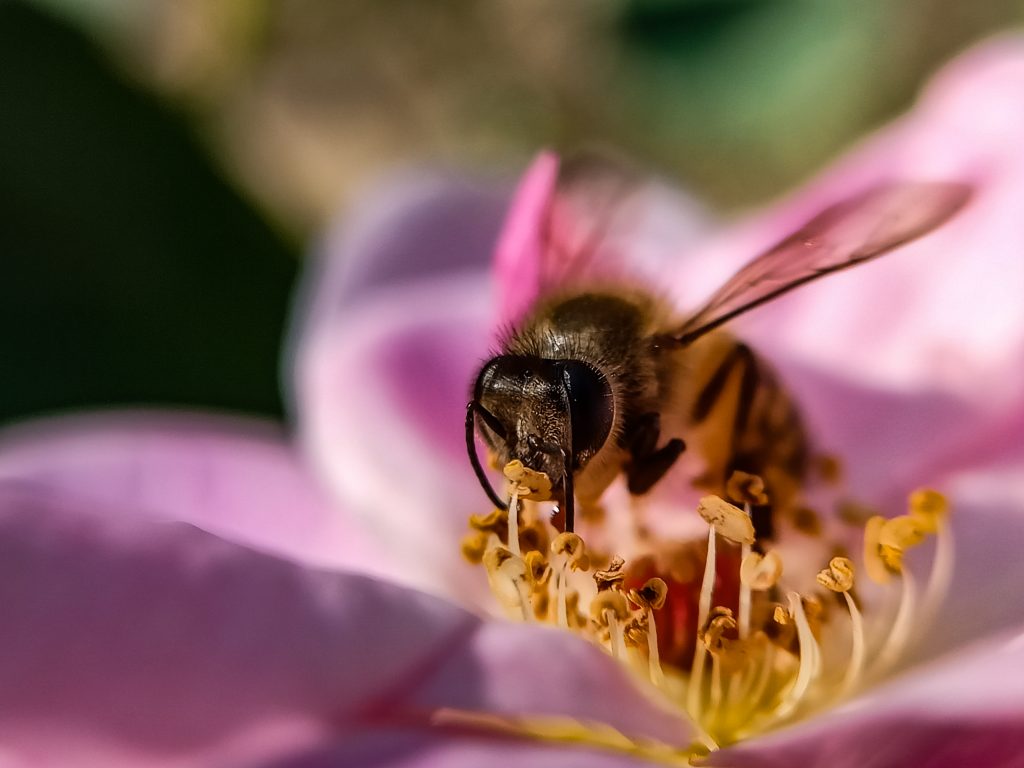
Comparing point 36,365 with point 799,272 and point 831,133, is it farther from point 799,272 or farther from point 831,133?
point 831,133

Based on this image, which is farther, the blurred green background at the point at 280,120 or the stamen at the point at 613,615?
the blurred green background at the point at 280,120

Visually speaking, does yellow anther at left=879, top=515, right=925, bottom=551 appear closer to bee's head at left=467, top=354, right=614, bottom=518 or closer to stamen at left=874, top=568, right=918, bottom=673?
stamen at left=874, top=568, right=918, bottom=673

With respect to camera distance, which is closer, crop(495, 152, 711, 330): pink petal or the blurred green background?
crop(495, 152, 711, 330): pink petal

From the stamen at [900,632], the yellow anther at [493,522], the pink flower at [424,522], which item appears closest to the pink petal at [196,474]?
the pink flower at [424,522]

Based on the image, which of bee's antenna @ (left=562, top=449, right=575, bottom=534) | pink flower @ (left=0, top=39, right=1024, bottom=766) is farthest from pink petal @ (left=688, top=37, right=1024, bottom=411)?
bee's antenna @ (left=562, top=449, right=575, bottom=534)

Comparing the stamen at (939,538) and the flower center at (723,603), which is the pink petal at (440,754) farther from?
the stamen at (939,538)

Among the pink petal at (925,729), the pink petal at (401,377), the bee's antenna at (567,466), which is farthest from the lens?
the pink petal at (401,377)

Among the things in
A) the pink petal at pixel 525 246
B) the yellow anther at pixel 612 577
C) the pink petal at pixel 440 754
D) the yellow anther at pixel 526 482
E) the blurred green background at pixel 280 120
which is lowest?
the pink petal at pixel 440 754

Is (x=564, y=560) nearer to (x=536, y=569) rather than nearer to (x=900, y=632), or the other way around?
(x=536, y=569)
